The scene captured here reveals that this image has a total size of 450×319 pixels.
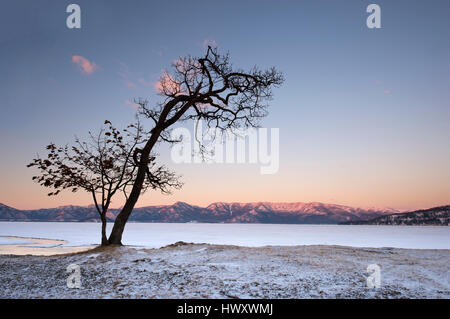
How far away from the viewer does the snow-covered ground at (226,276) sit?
16.7 feet

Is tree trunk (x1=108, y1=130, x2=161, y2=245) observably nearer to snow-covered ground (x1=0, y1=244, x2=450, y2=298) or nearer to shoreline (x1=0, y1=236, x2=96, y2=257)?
snow-covered ground (x1=0, y1=244, x2=450, y2=298)

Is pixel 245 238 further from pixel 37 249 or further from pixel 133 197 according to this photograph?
pixel 133 197

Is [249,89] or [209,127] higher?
[249,89]

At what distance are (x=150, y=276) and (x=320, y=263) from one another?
4.08 m

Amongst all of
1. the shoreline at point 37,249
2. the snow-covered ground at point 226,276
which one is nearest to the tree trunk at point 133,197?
the snow-covered ground at point 226,276

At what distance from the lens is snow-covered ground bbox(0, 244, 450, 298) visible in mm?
5102

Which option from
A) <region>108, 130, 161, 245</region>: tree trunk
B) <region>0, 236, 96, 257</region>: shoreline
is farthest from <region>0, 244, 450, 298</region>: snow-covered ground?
<region>0, 236, 96, 257</region>: shoreline

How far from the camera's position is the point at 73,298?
5.02 m

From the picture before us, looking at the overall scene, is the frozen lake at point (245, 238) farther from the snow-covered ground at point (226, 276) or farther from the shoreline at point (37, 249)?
the snow-covered ground at point (226, 276)

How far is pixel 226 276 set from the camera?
236 inches

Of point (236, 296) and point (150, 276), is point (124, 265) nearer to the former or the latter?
point (150, 276)
